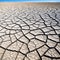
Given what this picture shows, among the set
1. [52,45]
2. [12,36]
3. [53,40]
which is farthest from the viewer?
[12,36]

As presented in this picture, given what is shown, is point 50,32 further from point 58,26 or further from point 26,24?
point 26,24

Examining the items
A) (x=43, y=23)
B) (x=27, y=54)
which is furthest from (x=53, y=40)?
(x=43, y=23)

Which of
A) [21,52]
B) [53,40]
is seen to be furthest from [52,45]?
[21,52]

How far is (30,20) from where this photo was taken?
9.59ft

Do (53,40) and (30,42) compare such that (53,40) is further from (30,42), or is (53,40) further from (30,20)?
(30,20)

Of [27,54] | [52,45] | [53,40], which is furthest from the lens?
[53,40]

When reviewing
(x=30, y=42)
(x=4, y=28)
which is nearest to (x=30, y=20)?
(x=4, y=28)

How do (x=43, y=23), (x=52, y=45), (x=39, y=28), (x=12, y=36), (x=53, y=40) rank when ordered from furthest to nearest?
(x=43, y=23), (x=39, y=28), (x=12, y=36), (x=53, y=40), (x=52, y=45)

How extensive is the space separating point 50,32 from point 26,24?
2.36 ft

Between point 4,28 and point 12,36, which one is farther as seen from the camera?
point 4,28

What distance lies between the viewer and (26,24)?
269 centimetres

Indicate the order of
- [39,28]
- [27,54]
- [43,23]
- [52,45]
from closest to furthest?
[27,54] < [52,45] < [39,28] < [43,23]

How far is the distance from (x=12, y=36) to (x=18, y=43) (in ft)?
1.02

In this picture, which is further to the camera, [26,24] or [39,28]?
[26,24]
